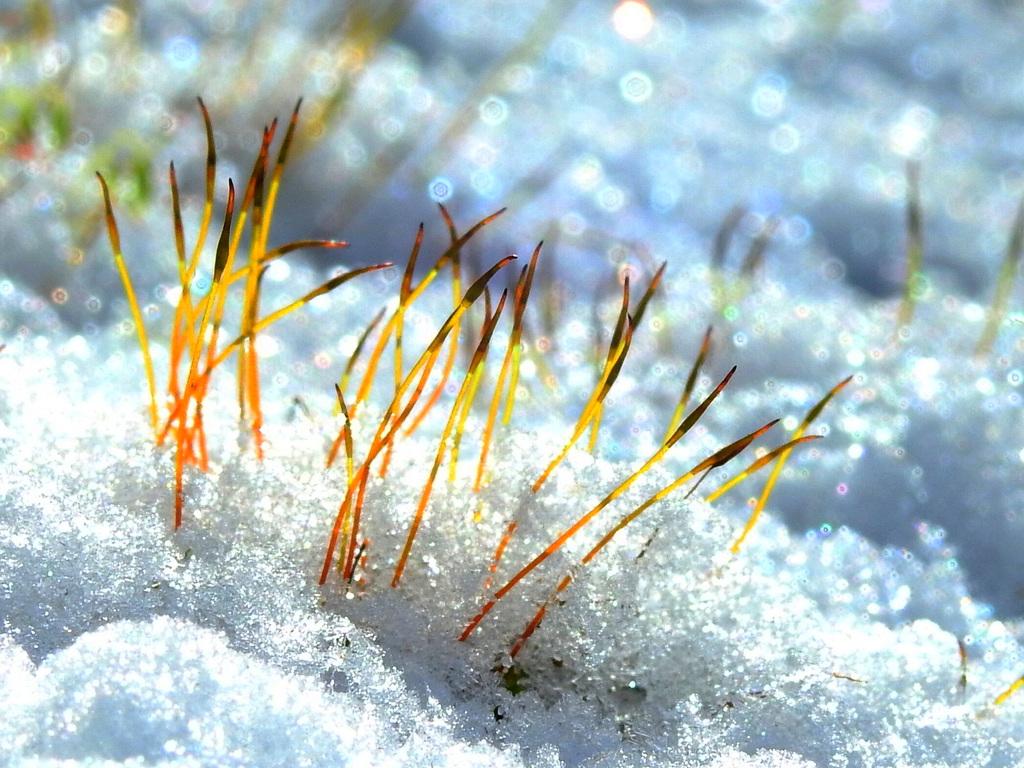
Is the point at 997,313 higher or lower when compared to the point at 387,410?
higher

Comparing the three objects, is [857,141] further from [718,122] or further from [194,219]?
[194,219]

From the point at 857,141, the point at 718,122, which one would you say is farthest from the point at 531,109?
the point at 857,141

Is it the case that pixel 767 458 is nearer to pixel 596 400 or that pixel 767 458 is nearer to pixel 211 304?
pixel 596 400

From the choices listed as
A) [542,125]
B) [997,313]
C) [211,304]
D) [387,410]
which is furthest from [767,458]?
[542,125]

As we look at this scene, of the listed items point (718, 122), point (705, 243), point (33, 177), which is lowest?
point (33, 177)

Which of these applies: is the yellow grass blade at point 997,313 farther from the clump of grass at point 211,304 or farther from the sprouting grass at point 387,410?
the clump of grass at point 211,304

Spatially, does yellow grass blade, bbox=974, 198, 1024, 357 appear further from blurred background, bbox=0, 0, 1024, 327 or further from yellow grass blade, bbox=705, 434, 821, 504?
yellow grass blade, bbox=705, 434, 821, 504

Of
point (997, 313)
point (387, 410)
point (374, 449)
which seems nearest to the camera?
point (374, 449)

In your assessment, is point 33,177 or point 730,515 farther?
point 33,177

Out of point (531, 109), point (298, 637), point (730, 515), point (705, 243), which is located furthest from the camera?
point (531, 109)

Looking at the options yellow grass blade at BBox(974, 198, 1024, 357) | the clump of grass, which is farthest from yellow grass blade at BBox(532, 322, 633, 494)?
yellow grass blade at BBox(974, 198, 1024, 357)
